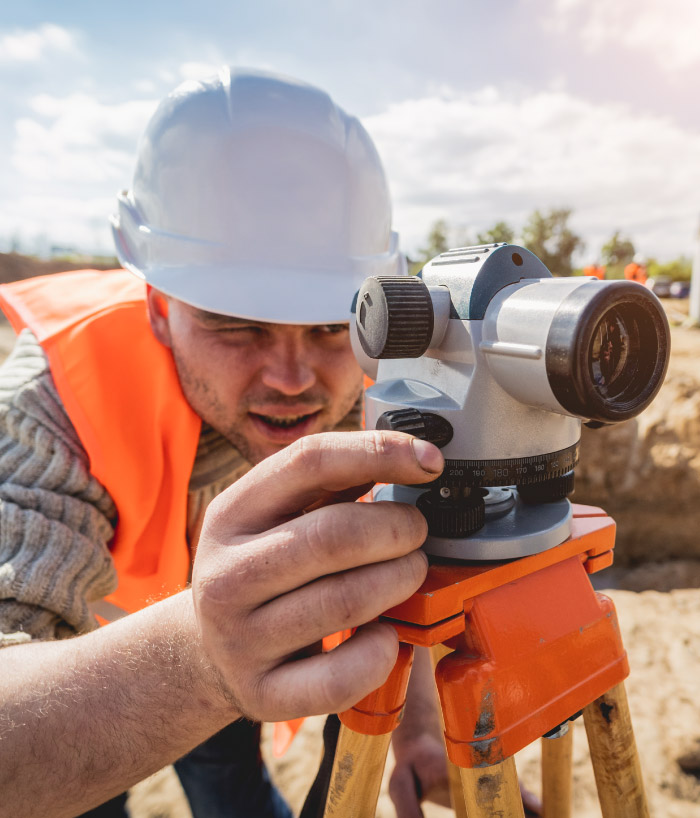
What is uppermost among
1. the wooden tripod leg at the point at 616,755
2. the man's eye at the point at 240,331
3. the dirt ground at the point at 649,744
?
the man's eye at the point at 240,331

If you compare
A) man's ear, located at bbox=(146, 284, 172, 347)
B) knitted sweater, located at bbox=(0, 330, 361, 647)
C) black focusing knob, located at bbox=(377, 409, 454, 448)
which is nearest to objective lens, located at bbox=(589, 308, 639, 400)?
black focusing knob, located at bbox=(377, 409, 454, 448)

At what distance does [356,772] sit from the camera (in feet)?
2.68

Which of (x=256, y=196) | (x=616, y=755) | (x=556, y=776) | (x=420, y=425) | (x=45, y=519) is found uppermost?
(x=256, y=196)

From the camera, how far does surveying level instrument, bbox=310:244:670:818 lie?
2.35 feet

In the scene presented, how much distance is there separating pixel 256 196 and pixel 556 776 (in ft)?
5.24

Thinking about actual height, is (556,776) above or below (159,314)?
below

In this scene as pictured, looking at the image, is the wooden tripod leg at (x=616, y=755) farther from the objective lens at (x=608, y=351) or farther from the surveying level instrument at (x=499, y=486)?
the objective lens at (x=608, y=351)

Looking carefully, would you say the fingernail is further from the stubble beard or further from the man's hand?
the stubble beard

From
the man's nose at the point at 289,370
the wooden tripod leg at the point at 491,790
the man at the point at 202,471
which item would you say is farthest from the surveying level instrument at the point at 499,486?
the man's nose at the point at 289,370

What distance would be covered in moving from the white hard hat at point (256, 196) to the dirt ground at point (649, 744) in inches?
84.2

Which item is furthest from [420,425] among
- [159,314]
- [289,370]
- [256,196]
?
[159,314]

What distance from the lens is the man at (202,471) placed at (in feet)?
2.27

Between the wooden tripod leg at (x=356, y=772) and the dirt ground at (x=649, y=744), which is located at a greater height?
the wooden tripod leg at (x=356, y=772)

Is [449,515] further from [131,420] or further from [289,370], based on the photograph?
[131,420]
